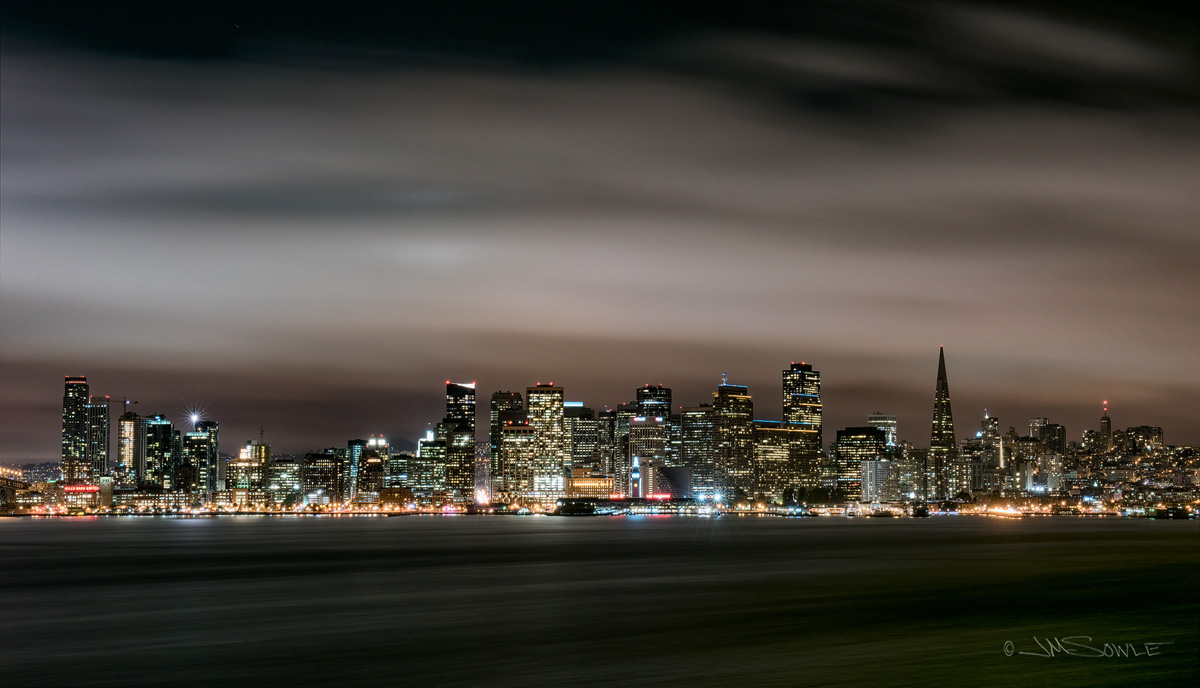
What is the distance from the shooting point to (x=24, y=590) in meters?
75.9

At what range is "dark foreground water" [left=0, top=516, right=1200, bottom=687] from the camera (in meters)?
39.1

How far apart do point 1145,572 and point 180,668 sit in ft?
252

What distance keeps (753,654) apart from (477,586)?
38.3 meters

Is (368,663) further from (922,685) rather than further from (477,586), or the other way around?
(477,586)

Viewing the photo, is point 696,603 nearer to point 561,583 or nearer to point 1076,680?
point 561,583

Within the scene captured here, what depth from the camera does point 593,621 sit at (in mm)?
55281

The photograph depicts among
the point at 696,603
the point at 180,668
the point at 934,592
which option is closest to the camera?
the point at 180,668

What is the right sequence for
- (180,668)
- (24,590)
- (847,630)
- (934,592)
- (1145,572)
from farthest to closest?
(1145,572) → (24,590) → (934,592) → (847,630) → (180,668)

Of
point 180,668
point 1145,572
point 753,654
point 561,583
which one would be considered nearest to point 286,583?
point 561,583

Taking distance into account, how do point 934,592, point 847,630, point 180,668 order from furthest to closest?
point 934,592, point 847,630, point 180,668

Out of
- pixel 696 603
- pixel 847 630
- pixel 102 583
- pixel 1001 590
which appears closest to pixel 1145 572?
pixel 1001 590

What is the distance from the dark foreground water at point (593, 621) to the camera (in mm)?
39094

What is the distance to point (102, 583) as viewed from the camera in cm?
8262

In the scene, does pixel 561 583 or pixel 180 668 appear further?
pixel 561 583
